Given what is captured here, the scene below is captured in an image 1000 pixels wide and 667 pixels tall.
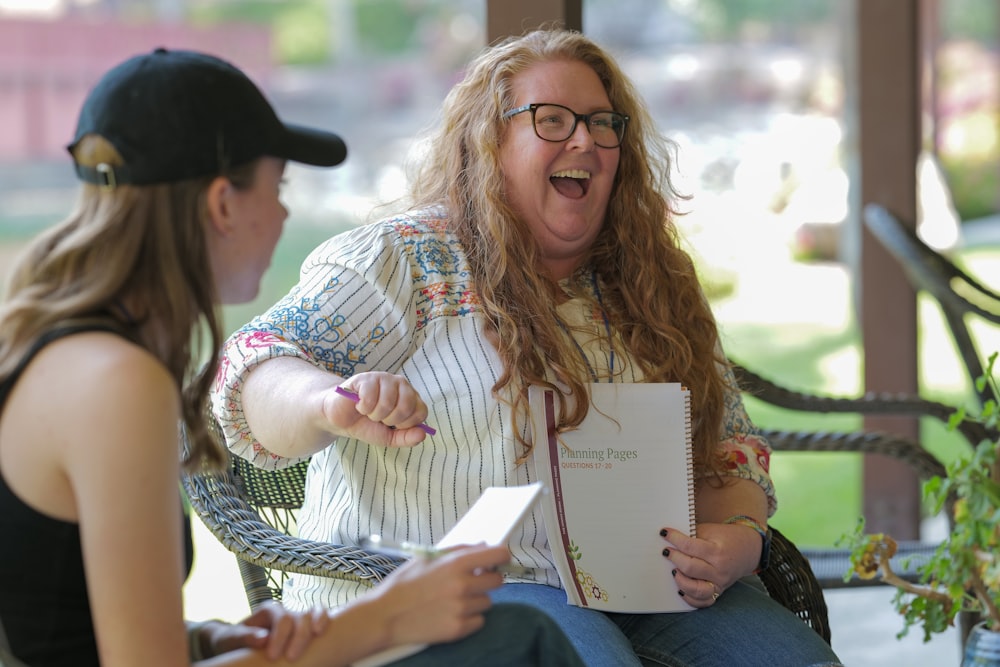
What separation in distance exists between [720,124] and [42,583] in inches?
624

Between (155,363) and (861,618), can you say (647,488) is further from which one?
(861,618)

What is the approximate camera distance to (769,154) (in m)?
13.8

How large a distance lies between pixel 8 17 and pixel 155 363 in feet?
45.3

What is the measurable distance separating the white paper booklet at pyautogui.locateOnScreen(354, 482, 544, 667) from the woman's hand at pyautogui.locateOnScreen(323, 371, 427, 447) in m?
0.15

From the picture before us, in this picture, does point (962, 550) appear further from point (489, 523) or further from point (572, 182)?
point (572, 182)

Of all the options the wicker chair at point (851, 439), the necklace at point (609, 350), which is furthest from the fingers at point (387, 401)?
the wicker chair at point (851, 439)

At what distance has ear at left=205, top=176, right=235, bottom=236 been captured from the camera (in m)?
1.32

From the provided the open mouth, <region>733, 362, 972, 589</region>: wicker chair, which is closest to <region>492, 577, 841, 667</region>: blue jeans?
<region>733, 362, 972, 589</region>: wicker chair

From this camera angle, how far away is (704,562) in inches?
76.5

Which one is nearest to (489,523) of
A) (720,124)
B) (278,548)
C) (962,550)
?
(278,548)

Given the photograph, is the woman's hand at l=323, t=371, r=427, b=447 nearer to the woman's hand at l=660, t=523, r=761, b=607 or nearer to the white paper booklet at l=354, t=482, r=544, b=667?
the white paper booklet at l=354, t=482, r=544, b=667

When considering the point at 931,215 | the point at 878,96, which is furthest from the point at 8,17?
the point at 878,96

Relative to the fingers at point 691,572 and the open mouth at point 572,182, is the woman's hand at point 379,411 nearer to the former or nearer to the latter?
the fingers at point 691,572

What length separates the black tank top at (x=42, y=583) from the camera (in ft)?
4.09
